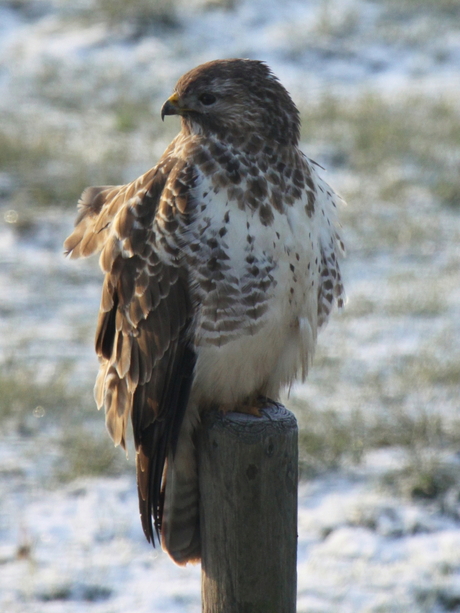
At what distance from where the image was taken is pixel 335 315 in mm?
6520

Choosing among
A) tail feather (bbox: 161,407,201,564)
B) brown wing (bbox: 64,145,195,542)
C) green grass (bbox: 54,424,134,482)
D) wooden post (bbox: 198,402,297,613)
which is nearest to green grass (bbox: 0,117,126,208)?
green grass (bbox: 54,424,134,482)

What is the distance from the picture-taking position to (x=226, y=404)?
2.89 meters

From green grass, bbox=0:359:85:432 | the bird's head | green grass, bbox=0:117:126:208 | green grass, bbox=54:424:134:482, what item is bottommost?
green grass, bbox=54:424:134:482

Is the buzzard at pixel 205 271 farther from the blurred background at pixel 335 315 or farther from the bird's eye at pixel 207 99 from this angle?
the blurred background at pixel 335 315

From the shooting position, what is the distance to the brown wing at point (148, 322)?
2.75 meters

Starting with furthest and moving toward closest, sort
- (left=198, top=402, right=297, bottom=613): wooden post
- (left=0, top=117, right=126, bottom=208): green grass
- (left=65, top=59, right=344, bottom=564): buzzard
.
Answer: (left=0, top=117, right=126, bottom=208): green grass < (left=65, top=59, right=344, bottom=564): buzzard < (left=198, top=402, right=297, bottom=613): wooden post

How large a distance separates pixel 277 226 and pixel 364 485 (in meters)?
2.32

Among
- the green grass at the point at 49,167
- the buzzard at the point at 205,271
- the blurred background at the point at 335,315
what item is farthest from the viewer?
the green grass at the point at 49,167

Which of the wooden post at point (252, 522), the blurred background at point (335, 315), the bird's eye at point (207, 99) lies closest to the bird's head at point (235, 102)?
the bird's eye at point (207, 99)

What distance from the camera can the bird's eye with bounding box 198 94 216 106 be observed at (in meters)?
2.80

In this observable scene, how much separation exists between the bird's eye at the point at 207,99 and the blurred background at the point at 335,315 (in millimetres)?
2120

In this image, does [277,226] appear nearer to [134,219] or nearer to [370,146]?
[134,219]

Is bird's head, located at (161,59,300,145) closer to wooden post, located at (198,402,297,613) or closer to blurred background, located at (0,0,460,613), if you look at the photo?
wooden post, located at (198,402,297,613)

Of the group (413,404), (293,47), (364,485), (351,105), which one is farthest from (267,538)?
(293,47)
